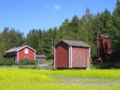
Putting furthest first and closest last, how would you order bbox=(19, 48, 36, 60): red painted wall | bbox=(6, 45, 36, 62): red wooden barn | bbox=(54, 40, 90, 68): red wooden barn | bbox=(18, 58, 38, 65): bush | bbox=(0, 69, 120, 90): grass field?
bbox=(19, 48, 36, 60): red painted wall < bbox=(6, 45, 36, 62): red wooden barn < bbox=(18, 58, 38, 65): bush < bbox=(54, 40, 90, 68): red wooden barn < bbox=(0, 69, 120, 90): grass field

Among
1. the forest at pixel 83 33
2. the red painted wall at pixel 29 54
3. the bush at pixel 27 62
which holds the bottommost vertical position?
the bush at pixel 27 62

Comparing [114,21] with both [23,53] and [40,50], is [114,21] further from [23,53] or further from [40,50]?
[40,50]

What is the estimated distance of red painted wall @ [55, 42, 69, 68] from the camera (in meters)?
45.3

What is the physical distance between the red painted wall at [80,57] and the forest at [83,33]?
660cm

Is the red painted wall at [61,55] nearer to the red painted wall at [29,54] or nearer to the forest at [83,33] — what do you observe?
the forest at [83,33]

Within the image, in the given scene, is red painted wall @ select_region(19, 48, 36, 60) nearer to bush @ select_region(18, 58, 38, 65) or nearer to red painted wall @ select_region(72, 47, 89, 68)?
bush @ select_region(18, 58, 38, 65)

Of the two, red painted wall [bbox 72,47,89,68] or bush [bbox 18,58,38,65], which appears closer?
red painted wall [bbox 72,47,89,68]

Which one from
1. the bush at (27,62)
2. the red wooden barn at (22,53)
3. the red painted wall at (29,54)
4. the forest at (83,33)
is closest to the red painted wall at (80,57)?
the forest at (83,33)

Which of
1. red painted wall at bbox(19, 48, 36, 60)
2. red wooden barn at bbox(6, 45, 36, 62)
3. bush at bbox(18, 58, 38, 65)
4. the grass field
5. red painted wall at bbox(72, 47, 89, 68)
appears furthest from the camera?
red painted wall at bbox(19, 48, 36, 60)

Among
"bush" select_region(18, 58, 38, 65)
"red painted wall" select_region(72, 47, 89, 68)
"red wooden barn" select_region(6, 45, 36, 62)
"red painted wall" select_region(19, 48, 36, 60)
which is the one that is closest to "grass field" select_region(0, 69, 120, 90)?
"red painted wall" select_region(72, 47, 89, 68)

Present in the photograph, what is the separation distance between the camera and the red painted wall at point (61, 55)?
45.3 meters

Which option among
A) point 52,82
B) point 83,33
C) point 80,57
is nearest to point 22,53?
point 83,33

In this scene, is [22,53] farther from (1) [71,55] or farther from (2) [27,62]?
(1) [71,55]

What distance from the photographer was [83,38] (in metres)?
65.4
